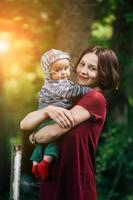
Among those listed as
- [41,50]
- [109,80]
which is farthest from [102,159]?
[109,80]

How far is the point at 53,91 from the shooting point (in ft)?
12.3

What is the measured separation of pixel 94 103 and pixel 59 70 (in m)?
0.31

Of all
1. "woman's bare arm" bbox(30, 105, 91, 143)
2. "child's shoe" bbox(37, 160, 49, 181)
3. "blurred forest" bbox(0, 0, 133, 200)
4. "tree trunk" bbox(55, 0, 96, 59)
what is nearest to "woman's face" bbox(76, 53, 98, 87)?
"woman's bare arm" bbox(30, 105, 91, 143)

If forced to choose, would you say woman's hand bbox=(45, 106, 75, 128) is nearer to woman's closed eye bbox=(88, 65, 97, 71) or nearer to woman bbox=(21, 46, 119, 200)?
woman bbox=(21, 46, 119, 200)

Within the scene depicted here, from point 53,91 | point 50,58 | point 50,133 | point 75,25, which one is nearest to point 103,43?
point 75,25

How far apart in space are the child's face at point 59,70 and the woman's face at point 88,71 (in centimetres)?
7

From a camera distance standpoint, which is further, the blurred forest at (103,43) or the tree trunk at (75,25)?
the blurred forest at (103,43)

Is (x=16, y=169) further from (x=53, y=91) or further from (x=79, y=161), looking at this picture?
(x=53, y=91)

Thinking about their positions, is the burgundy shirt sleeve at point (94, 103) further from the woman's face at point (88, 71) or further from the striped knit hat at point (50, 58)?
the striped knit hat at point (50, 58)

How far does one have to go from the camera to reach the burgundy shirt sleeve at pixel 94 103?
3.66 m

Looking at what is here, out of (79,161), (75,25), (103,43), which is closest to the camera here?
(79,161)

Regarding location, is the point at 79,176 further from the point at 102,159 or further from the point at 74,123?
the point at 102,159

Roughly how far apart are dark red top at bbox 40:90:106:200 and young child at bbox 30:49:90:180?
63 millimetres

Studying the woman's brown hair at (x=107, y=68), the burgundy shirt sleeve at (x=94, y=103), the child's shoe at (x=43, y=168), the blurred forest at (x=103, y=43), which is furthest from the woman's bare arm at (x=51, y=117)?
the blurred forest at (x=103, y=43)
